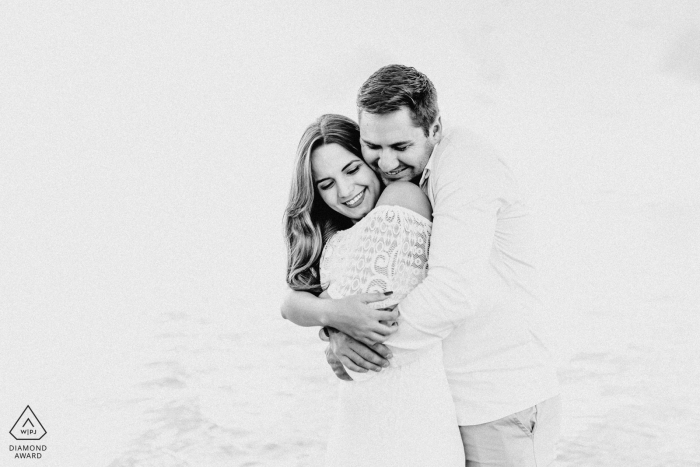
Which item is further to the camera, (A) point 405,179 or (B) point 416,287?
(A) point 405,179

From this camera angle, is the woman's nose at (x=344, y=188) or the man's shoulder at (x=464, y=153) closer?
the man's shoulder at (x=464, y=153)

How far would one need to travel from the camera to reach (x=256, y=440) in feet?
16.4

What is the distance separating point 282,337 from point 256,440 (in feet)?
9.49

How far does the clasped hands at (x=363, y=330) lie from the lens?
4.62ft

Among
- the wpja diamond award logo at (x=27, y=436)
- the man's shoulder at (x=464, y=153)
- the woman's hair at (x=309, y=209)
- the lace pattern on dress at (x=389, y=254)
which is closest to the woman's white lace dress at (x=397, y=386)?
the lace pattern on dress at (x=389, y=254)

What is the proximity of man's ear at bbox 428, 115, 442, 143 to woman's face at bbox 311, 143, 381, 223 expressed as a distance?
0.59 feet

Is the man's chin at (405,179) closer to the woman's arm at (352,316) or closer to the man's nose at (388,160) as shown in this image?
the man's nose at (388,160)

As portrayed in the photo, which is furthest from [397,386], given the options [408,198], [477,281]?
[408,198]

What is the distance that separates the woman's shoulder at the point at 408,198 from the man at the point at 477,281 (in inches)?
1.0

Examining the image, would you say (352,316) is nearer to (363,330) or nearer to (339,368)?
(363,330)

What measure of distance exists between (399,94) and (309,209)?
0.38 meters

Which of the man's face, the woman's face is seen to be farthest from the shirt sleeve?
the woman's face

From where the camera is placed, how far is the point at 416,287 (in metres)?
1.42

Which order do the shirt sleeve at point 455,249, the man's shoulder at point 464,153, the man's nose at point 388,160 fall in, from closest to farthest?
the shirt sleeve at point 455,249 → the man's shoulder at point 464,153 → the man's nose at point 388,160
